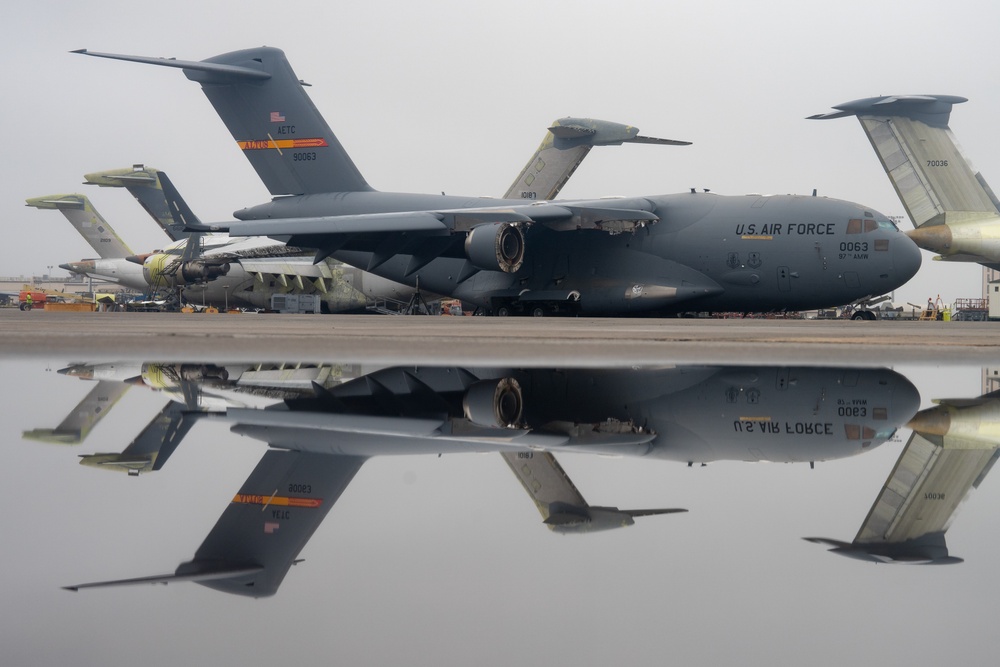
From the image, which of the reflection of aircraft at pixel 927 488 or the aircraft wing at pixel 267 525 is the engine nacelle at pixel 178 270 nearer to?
the reflection of aircraft at pixel 927 488

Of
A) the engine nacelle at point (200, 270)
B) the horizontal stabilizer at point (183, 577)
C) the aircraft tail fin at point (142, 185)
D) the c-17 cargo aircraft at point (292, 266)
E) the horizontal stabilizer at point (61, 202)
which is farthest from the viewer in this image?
the horizontal stabilizer at point (61, 202)

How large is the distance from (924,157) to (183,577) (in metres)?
28.7

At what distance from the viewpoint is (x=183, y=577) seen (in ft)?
6.05

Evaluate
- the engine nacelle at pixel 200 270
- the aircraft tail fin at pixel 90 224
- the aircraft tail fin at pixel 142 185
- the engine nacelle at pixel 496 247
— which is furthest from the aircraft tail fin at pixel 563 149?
the aircraft tail fin at pixel 90 224

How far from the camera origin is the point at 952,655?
1534mm

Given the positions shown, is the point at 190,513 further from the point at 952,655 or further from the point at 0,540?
the point at 952,655

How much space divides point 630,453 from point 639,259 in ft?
59.3

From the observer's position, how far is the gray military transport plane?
19.4m

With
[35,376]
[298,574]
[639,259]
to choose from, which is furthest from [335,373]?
[639,259]

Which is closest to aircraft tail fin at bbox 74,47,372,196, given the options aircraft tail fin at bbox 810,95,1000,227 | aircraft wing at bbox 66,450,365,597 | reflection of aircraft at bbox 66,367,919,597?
aircraft tail fin at bbox 810,95,1000,227

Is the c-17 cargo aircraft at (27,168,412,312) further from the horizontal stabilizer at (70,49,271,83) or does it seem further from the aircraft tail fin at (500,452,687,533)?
the aircraft tail fin at (500,452,687,533)

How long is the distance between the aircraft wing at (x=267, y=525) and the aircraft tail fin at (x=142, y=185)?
37.1m

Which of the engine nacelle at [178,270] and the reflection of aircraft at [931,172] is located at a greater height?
the reflection of aircraft at [931,172]

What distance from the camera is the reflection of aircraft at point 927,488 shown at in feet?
6.80
